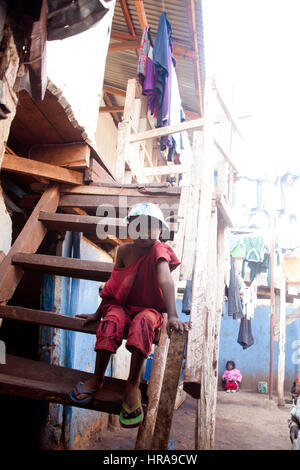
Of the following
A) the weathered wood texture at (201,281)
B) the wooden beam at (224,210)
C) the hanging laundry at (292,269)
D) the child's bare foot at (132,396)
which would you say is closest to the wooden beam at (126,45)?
the weathered wood texture at (201,281)

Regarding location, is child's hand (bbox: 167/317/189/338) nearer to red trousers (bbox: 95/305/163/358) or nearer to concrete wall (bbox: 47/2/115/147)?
red trousers (bbox: 95/305/163/358)

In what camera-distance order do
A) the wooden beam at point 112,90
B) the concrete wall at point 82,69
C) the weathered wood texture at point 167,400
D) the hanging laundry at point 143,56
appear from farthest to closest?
the wooden beam at point 112,90, the hanging laundry at point 143,56, the concrete wall at point 82,69, the weathered wood texture at point 167,400

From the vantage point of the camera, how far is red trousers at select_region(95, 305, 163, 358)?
1.90 meters

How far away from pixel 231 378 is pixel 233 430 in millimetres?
4890

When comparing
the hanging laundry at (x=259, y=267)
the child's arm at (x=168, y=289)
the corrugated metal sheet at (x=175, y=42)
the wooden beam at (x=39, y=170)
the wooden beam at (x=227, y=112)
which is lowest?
the child's arm at (x=168, y=289)

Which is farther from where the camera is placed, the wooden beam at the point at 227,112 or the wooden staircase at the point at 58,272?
the wooden beam at the point at 227,112

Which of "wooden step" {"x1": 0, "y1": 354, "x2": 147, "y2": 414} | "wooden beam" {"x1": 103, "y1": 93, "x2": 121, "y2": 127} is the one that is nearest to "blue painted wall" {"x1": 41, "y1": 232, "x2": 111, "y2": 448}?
"wooden step" {"x1": 0, "y1": 354, "x2": 147, "y2": 414}

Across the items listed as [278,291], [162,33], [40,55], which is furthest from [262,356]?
[40,55]

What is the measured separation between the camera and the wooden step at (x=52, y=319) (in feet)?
7.11

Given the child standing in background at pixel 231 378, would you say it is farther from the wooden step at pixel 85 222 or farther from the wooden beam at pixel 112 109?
the wooden step at pixel 85 222

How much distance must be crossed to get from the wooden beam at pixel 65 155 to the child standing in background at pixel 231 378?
33.5ft

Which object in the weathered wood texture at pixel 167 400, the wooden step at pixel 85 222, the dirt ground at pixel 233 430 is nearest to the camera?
the weathered wood texture at pixel 167 400

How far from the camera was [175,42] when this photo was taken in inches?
247
